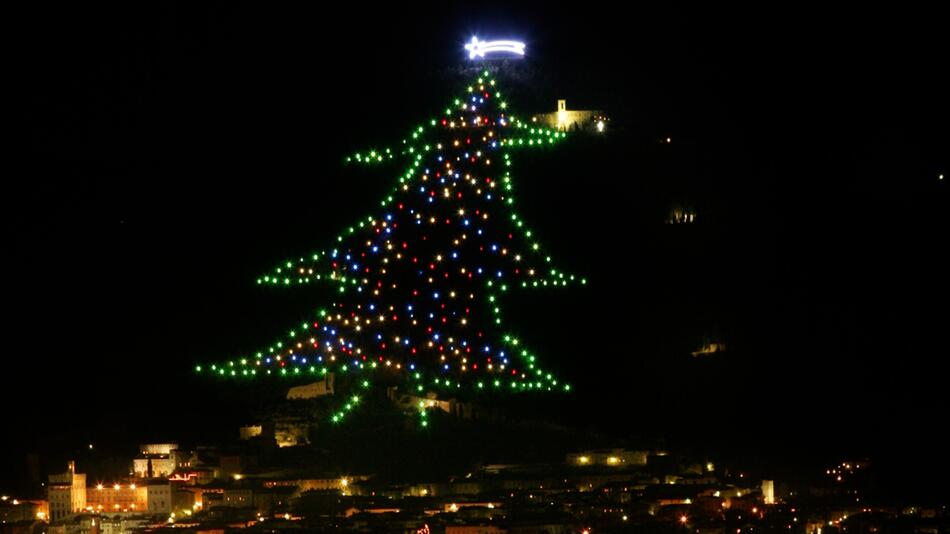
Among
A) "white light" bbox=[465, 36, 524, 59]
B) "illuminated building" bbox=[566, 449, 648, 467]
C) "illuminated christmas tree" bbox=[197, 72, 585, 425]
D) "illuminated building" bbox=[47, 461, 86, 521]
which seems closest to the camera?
"illuminated building" bbox=[47, 461, 86, 521]

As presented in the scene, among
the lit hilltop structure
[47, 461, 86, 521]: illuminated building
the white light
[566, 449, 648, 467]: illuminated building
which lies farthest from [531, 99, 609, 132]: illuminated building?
[47, 461, 86, 521]: illuminated building

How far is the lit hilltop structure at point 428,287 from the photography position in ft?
60.3

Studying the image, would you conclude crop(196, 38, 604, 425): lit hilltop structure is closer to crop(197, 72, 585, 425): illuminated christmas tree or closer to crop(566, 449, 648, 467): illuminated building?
crop(197, 72, 585, 425): illuminated christmas tree

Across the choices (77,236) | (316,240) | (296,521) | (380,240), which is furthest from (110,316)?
(296,521)

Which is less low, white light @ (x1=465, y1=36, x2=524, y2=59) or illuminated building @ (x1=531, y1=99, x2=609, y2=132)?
white light @ (x1=465, y1=36, x2=524, y2=59)

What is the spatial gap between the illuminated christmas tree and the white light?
9.10ft

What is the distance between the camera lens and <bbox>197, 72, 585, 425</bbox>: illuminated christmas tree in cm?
1838

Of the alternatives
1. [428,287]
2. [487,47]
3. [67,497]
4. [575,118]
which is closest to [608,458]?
[428,287]

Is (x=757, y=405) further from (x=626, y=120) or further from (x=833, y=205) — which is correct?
(x=626, y=120)

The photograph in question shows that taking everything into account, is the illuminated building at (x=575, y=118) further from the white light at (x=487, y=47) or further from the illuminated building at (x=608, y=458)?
the illuminated building at (x=608, y=458)

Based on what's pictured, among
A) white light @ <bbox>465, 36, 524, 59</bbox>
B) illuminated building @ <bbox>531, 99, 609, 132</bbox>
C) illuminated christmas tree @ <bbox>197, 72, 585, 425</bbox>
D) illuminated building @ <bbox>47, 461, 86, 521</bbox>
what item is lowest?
illuminated building @ <bbox>47, 461, 86, 521</bbox>

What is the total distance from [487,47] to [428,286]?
4.74m

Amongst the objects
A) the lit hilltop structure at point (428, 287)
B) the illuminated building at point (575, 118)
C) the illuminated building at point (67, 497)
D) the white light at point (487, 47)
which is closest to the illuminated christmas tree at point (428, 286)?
the lit hilltop structure at point (428, 287)

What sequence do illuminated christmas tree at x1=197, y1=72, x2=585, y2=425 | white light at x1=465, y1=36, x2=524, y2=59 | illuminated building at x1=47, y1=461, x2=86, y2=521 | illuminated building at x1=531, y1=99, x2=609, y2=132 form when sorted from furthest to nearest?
illuminated building at x1=531, y1=99, x2=609, y2=132
white light at x1=465, y1=36, x2=524, y2=59
illuminated christmas tree at x1=197, y1=72, x2=585, y2=425
illuminated building at x1=47, y1=461, x2=86, y2=521
